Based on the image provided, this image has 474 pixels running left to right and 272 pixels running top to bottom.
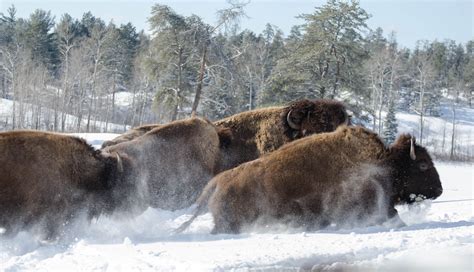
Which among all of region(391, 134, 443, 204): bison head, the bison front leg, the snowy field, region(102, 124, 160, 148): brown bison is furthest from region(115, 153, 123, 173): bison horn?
region(391, 134, 443, 204): bison head

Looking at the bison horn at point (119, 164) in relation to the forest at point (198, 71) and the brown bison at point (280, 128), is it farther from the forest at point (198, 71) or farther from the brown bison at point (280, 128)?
the forest at point (198, 71)

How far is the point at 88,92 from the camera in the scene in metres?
72.1

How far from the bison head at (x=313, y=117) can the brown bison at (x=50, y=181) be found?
3.23m

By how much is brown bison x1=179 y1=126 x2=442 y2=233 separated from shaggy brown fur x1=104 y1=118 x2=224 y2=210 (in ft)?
5.05

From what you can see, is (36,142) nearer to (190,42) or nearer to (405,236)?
(405,236)

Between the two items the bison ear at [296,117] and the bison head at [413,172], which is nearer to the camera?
the bison head at [413,172]

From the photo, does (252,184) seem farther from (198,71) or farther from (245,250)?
(198,71)

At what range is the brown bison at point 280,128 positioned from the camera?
9.12 metres

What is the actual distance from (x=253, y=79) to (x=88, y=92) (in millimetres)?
23349

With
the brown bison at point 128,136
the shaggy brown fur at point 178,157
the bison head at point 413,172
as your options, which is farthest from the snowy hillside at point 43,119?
the bison head at point 413,172

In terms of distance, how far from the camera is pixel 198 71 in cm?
3772

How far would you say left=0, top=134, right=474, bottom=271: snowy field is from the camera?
478 centimetres

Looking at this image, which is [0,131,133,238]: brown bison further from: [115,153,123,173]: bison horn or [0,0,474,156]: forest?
[0,0,474,156]: forest

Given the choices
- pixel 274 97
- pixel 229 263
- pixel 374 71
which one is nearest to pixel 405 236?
pixel 229 263
